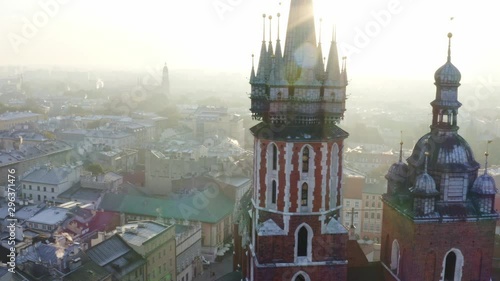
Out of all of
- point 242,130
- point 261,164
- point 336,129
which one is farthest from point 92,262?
point 242,130

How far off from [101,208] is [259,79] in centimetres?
4794

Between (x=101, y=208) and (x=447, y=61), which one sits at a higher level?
(x=447, y=61)

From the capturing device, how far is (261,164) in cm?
2761

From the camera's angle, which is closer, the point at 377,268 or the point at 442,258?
the point at 442,258

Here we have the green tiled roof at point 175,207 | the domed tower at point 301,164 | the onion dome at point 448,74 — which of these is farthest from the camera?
the green tiled roof at point 175,207

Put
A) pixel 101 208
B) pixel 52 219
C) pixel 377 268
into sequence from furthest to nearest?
1. pixel 101 208
2. pixel 52 219
3. pixel 377 268

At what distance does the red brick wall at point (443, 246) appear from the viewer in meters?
28.2

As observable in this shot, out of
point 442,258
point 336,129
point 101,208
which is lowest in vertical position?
point 101,208

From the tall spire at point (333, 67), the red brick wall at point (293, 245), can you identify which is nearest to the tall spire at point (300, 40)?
the tall spire at point (333, 67)

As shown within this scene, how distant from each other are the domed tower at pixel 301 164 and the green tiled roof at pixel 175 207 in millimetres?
40807

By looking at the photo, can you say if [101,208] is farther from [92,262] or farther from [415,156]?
[415,156]

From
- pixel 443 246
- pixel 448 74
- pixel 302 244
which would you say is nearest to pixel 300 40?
pixel 448 74

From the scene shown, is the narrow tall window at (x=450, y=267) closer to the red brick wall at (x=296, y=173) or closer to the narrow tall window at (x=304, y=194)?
the red brick wall at (x=296, y=173)

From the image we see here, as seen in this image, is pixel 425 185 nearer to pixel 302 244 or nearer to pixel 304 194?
pixel 304 194
